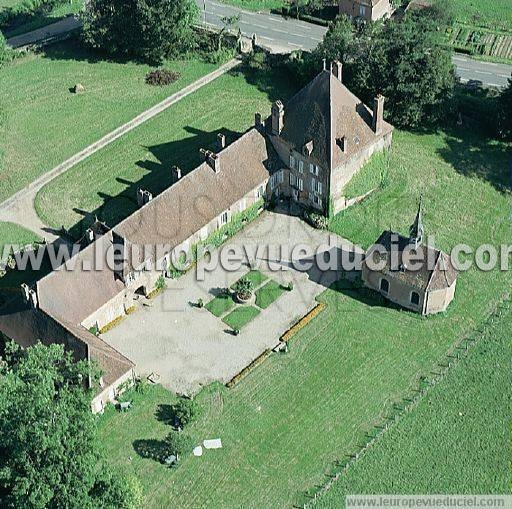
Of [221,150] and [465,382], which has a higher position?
[221,150]

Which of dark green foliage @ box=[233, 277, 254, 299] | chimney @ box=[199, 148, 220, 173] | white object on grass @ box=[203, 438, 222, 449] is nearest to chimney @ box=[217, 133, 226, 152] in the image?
chimney @ box=[199, 148, 220, 173]

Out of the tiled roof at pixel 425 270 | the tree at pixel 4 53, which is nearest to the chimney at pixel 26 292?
the tiled roof at pixel 425 270

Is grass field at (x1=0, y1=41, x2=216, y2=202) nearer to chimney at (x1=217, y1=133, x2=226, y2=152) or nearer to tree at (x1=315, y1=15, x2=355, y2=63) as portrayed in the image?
tree at (x1=315, y1=15, x2=355, y2=63)

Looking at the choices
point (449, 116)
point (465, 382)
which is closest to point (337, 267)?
point (465, 382)

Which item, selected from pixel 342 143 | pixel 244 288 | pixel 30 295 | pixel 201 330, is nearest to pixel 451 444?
pixel 244 288

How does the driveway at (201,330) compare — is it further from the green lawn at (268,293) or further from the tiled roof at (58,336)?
the tiled roof at (58,336)

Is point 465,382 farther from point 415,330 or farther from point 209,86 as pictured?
point 209,86

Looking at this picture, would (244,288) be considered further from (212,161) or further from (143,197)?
(212,161)

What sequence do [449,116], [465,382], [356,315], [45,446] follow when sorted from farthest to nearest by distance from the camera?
[449,116] < [356,315] < [465,382] < [45,446]
